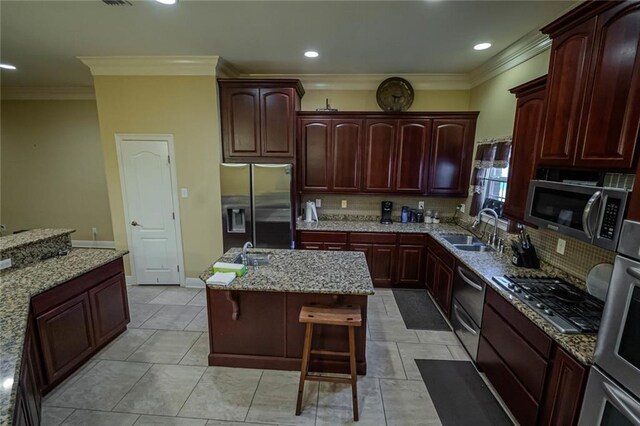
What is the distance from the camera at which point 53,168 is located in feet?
17.6

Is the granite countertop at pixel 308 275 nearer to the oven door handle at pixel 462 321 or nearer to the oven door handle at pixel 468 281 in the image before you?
the oven door handle at pixel 468 281

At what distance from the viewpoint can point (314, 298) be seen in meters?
Answer: 2.41

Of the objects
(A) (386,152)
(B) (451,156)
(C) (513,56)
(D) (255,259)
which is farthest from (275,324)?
(C) (513,56)

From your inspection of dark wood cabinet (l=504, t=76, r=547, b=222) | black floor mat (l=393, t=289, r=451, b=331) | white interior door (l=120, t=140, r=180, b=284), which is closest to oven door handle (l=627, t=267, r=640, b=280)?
dark wood cabinet (l=504, t=76, r=547, b=222)

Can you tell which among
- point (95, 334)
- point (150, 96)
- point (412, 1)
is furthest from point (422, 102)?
point (95, 334)

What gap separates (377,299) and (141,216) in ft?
11.3

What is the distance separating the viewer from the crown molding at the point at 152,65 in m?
3.50

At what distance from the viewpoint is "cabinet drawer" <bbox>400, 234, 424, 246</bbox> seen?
3.92 metres

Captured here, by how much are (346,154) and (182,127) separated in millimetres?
2237

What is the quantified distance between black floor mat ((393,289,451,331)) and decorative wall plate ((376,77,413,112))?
261 cm

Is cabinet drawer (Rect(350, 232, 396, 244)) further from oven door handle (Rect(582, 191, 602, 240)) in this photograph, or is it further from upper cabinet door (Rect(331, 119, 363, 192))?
oven door handle (Rect(582, 191, 602, 240))

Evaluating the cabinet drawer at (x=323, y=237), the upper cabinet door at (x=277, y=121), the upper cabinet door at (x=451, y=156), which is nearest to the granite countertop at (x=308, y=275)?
the cabinet drawer at (x=323, y=237)

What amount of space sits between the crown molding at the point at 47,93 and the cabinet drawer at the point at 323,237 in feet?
15.3

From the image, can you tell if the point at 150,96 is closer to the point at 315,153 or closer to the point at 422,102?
the point at 315,153
